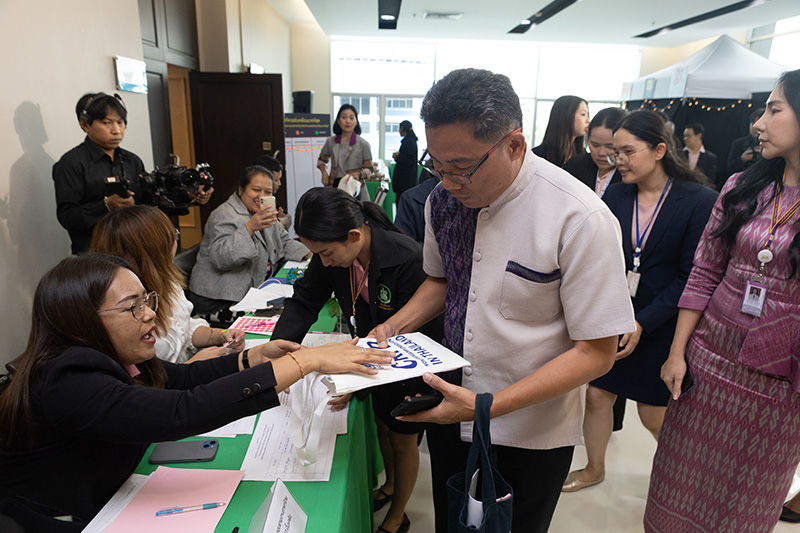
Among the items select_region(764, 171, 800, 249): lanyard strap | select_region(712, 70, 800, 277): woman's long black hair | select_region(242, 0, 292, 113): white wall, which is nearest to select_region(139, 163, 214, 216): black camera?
select_region(712, 70, 800, 277): woman's long black hair

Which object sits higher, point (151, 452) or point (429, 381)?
point (429, 381)

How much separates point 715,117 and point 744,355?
22.9 ft

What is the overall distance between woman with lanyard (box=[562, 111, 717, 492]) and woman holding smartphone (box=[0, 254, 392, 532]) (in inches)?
50.3

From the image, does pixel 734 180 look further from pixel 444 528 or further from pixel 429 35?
pixel 429 35

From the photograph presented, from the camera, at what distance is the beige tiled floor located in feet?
6.70

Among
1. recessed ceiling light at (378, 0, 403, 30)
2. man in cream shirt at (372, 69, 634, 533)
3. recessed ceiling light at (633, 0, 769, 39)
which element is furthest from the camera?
recessed ceiling light at (378, 0, 403, 30)

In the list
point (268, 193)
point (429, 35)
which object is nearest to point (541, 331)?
point (268, 193)

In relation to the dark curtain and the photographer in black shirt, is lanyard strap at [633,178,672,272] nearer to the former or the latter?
the photographer in black shirt

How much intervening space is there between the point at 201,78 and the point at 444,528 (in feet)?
19.3

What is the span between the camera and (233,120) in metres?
5.93

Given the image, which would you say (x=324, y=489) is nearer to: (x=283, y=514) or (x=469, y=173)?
(x=283, y=514)

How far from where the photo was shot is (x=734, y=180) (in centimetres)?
147

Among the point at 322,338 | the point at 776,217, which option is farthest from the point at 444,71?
the point at 776,217

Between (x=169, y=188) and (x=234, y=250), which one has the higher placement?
(x=169, y=188)
